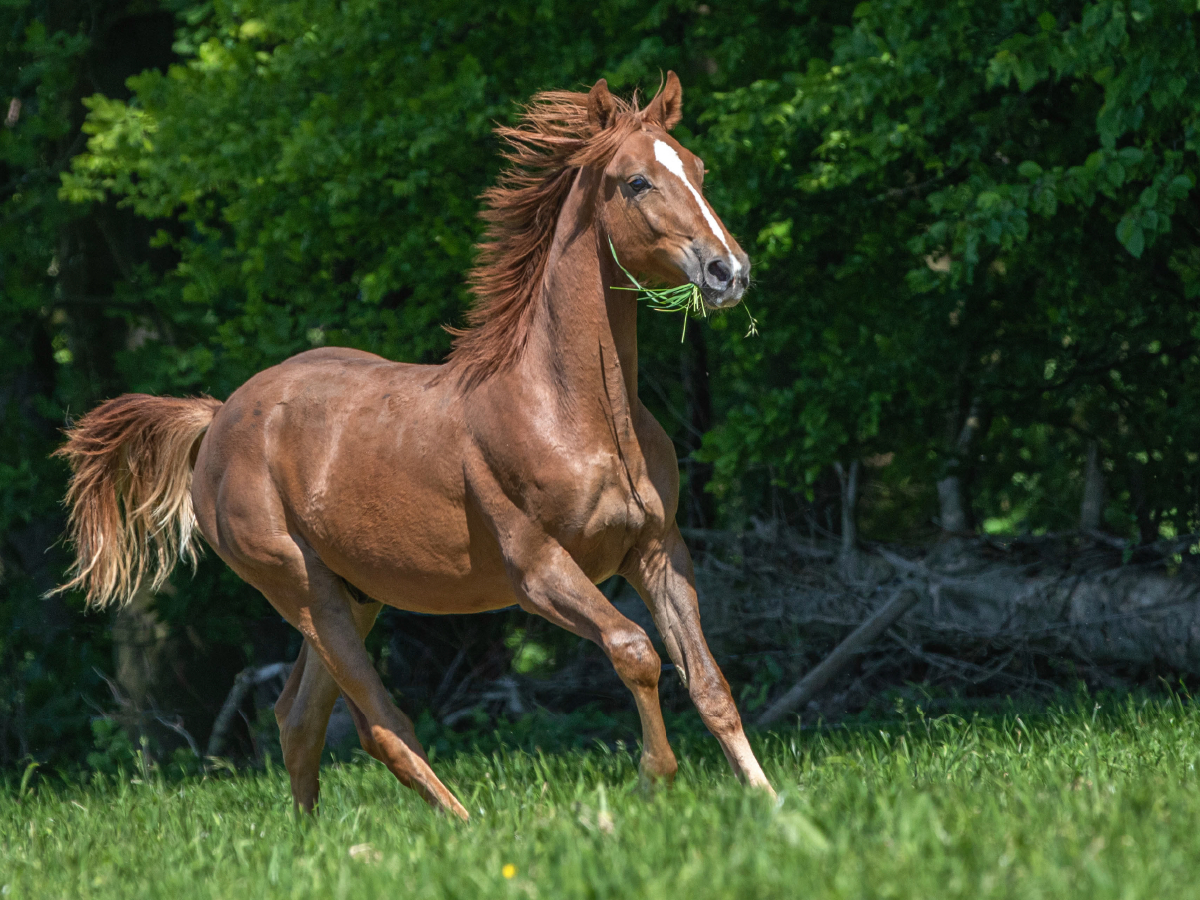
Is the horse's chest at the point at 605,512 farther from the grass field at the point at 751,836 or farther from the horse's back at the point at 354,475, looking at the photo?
the grass field at the point at 751,836

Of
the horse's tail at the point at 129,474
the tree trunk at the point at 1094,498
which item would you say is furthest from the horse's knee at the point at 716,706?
the tree trunk at the point at 1094,498

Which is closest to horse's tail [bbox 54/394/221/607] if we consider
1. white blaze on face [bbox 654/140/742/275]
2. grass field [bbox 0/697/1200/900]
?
grass field [bbox 0/697/1200/900]

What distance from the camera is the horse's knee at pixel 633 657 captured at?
170 inches

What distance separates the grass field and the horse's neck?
137 cm

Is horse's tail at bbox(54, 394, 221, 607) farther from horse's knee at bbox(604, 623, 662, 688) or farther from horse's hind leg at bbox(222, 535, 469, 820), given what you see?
horse's knee at bbox(604, 623, 662, 688)

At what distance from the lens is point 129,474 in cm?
629

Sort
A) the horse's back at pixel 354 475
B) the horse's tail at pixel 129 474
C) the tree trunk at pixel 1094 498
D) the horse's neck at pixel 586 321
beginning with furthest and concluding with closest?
the tree trunk at pixel 1094 498
the horse's tail at pixel 129 474
the horse's back at pixel 354 475
the horse's neck at pixel 586 321

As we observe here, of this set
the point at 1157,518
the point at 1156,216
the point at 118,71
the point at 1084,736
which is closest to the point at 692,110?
the point at 1156,216

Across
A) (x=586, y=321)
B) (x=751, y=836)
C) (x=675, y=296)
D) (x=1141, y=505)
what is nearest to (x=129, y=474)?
(x=586, y=321)

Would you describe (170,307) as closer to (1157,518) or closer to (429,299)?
(429,299)

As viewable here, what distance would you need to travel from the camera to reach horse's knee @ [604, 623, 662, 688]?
170 inches

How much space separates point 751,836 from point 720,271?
1.82 metres

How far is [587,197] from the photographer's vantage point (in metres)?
4.71

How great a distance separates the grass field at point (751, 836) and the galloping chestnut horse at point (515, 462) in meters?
0.48
